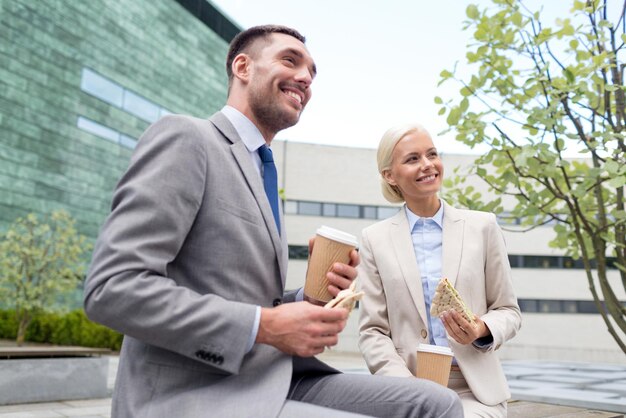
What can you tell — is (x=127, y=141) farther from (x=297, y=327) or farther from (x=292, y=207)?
(x=297, y=327)

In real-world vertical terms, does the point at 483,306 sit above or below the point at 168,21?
below

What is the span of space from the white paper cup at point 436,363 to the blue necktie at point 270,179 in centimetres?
97

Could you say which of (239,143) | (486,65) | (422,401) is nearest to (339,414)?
(422,401)

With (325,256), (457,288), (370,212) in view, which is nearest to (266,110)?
(325,256)

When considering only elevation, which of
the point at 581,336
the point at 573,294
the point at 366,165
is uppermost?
the point at 366,165

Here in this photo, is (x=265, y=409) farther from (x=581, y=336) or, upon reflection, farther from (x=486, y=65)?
(x=581, y=336)

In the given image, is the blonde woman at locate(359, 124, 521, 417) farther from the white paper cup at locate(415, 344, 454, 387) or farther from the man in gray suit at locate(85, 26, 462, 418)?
the man in gray suit at locate(85, 26, 462, 418)

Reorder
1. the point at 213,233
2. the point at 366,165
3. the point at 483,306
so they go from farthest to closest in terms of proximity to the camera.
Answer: the point at 366,165
the point at 483,306
the point at 213,233

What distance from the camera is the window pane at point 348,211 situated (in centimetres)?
3203

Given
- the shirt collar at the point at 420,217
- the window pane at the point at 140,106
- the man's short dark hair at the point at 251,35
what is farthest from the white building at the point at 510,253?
the man's short dark hair at the point at 251,35

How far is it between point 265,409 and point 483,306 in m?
1.61

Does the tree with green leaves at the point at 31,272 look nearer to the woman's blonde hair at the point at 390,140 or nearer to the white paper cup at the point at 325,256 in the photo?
the woman's blonde hair at the point at 390,140

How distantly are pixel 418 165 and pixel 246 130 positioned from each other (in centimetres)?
119

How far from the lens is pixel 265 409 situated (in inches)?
59.5
